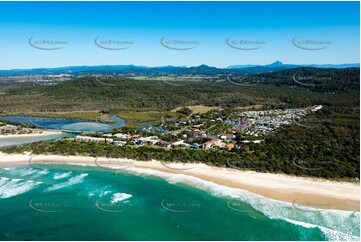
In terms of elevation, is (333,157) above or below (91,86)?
below

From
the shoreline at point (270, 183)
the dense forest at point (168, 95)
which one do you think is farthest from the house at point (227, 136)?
the dense forest at point (168, 95)

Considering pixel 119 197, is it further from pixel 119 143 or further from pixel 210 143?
pixel 210 143

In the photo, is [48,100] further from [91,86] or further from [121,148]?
[121,148]

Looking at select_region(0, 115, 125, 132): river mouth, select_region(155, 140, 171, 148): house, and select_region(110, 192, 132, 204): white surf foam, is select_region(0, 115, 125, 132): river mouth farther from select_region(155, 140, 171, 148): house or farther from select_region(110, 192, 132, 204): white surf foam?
select_region(110, 192, 132, 204): white surf foam

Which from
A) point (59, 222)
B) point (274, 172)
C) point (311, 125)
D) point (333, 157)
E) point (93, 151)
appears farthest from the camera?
point (311, 125)

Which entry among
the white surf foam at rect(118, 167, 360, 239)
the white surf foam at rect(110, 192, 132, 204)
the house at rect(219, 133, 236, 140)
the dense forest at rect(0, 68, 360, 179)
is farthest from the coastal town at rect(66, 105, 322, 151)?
the white surf foam at rect(110, 192, 132, 204)

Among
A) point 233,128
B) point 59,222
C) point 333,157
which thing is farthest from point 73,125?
point 333,157
